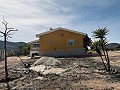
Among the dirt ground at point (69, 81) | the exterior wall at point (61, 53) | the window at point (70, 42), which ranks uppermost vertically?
the window at point (70, 42)

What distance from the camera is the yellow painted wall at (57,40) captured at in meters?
40.2

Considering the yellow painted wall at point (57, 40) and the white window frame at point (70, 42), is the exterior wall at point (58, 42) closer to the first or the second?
the yellow painted wall at point (57, 40)

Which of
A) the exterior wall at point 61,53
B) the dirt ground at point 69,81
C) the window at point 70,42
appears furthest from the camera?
the window at point 70,42

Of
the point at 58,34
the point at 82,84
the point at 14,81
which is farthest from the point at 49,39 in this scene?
the point at 82,84

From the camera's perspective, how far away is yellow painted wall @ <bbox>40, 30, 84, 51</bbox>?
132ft

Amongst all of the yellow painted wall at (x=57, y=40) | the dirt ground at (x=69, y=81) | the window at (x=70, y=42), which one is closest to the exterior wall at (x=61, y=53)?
the yellow painted wall at (x=57, y=40)

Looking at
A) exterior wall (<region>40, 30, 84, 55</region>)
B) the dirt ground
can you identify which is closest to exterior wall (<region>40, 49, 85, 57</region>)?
exterior wall (<region>40, 30, 84, 55</region>)

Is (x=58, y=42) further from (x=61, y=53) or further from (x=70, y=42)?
(x=70, y=42)

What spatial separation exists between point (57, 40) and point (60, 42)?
64 cm

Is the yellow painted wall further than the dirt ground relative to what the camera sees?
Yes

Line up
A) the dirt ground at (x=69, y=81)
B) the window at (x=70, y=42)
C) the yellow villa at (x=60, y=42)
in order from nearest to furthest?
the dirt ground at (x=69, y=81) < the yellow villa at (x=60, y=42) < the window at (x=70, y=42)

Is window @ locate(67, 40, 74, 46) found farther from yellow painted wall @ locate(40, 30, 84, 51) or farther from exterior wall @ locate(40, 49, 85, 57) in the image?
exterior wall @ locate(40, 49, 85, 57)

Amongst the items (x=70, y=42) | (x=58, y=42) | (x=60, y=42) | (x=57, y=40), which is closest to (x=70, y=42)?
(x=70, y=42)

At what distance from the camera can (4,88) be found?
655 inches
